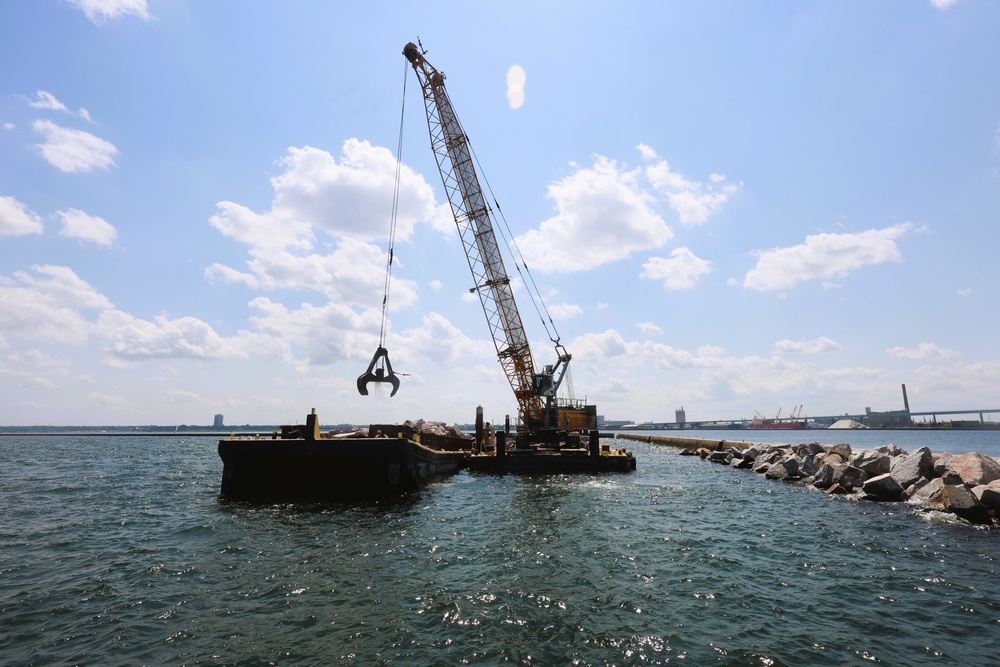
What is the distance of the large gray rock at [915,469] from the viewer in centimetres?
2492

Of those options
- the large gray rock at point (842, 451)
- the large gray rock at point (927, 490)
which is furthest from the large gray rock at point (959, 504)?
the large gray rock at point (842, 451)

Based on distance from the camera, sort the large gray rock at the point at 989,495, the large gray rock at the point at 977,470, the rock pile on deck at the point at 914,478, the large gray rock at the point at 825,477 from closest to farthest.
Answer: the large gray rock at the point at 989,495 → the rock pile on deck at the point at 914,478 → the large gray rock at the point at 977,470 → the large gray rock at the point at 825,477

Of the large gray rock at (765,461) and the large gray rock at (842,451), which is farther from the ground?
the large gray rock at (842,451)

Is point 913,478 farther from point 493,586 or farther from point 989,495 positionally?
point 493,586

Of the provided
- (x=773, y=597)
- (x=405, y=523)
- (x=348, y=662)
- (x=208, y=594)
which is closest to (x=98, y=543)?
(x=208, y=594)

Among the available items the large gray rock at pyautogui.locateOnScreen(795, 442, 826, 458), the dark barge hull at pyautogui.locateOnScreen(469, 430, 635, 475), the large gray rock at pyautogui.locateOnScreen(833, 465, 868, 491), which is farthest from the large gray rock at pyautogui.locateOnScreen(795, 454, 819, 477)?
the dark barge hull at pyautogui.locateOnScreen(469, 430, 635, 475)

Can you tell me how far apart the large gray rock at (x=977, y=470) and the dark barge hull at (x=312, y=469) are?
1076 inches

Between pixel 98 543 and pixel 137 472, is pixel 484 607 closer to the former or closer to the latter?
pixel 98 543

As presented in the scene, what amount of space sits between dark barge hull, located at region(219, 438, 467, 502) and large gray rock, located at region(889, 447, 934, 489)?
88.4 feet

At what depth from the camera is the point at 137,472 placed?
42.2 metres

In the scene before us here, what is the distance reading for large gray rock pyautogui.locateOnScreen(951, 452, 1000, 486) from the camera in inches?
850

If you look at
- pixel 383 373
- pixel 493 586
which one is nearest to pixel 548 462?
pixel 383 373

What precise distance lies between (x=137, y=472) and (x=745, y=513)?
4872cm

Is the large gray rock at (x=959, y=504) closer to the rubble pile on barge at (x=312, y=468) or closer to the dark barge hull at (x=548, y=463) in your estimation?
the dark barge hull at (x=548, y=463)
